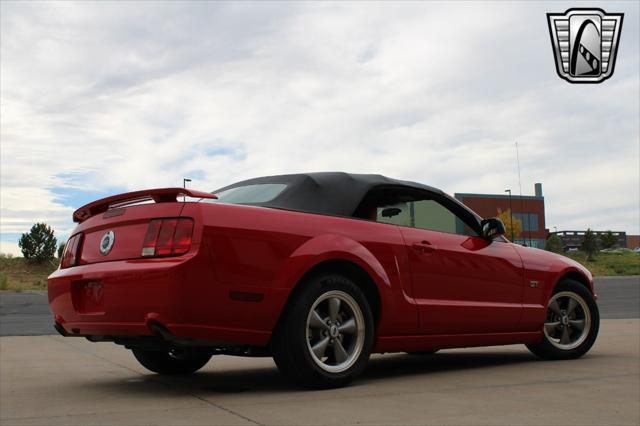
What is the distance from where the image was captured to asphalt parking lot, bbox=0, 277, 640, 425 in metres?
3.72

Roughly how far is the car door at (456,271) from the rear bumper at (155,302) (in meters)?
1.45

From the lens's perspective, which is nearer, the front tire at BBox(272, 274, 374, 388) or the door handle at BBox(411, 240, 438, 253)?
the front tire at BBox(272, 274, 374, 388)

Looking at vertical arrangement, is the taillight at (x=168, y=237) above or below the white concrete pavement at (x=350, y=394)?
above

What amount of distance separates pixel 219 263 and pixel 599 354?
4442mm

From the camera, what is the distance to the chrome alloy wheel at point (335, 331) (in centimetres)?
466

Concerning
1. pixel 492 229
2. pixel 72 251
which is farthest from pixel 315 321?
pixel 492 229

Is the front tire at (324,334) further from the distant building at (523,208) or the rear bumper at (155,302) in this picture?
the distant building at (523,208)

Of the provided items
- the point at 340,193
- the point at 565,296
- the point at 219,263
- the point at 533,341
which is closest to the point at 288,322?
the point at 219,263

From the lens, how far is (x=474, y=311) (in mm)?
5754

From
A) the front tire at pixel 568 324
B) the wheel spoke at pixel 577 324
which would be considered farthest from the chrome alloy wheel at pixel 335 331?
the wheel spoke at pixel 577 324

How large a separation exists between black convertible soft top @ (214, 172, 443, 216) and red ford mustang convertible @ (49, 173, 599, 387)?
0.01 m

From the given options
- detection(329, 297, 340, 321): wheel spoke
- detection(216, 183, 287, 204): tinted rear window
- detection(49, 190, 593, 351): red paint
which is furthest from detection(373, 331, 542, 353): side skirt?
detection(216, 183, 287, 204): tinted rear window

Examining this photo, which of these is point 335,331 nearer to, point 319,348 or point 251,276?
point 319,348

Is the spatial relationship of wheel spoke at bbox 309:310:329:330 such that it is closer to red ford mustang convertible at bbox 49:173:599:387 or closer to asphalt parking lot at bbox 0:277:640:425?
red ford mustang convertible at bbox 49:173:599:387
